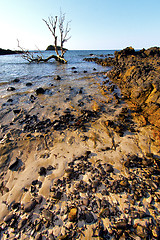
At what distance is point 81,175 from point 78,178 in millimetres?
131

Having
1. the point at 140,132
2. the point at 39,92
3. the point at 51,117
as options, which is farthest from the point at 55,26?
the point at 140,132

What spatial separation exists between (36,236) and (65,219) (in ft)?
1.98

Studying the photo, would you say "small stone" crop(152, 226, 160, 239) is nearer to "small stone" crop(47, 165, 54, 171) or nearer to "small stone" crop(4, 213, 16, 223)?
"small stone" crop(47, 165, 54, 171)

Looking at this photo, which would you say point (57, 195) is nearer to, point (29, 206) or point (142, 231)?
point (29, 206)

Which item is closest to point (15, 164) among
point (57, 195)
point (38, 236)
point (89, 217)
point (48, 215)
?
point (57, 195)

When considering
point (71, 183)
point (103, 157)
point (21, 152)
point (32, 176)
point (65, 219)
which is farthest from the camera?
point (21, 152)

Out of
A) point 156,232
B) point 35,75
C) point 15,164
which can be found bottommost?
point 156,232

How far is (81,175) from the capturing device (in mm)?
3217

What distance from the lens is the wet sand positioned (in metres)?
2.26

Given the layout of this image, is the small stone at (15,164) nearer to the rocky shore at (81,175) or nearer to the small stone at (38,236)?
the rocky shore at (81,175)

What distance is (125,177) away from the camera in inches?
123

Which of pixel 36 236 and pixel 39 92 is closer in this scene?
pixel 36 236

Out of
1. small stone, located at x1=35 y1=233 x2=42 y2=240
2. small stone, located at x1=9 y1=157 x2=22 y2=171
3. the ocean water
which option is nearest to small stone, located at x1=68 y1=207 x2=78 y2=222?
small stone, located at x1=35 y1=233 x2=42 y2=240

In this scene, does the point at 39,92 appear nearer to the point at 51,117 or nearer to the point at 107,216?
the point at 51,117
